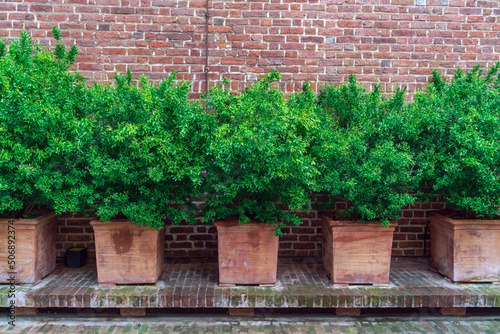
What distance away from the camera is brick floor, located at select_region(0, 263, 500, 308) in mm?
3381

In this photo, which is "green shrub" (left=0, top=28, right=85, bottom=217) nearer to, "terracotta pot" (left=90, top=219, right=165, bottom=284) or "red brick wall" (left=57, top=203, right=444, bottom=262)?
"terracotta pot" (left=90, top=219, right=165, bottom=284)

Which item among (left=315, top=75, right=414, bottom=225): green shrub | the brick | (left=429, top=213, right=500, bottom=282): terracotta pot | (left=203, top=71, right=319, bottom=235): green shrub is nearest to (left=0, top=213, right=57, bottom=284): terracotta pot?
the brick

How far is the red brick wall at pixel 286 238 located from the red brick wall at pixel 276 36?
1766mm

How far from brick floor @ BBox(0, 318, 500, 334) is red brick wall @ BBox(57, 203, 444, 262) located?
1.13 m

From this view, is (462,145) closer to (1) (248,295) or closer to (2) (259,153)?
(2) (259,153)

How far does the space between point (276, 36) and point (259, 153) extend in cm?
216

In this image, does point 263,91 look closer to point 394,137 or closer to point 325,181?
point 325,181

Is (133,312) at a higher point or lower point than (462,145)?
lower

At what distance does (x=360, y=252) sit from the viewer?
369 centimetres

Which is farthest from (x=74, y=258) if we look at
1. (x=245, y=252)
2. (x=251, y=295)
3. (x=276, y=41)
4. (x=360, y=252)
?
(x=276, y=41)

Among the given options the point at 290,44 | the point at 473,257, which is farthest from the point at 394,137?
the point at 290,44

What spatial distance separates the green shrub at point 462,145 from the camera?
3363 millimetres

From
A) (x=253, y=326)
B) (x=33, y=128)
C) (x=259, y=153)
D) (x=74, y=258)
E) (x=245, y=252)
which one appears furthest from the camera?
(x=74, y=258)

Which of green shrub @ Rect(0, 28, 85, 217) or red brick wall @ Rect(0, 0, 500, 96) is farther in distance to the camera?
red brick wall @ Rect(0, 0, 500, 96)
